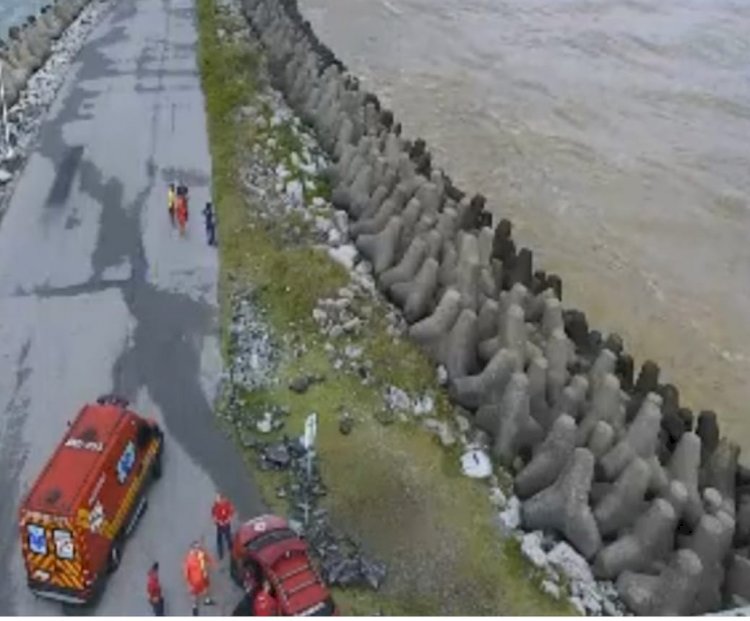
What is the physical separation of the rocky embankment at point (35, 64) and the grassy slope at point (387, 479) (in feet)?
35.3

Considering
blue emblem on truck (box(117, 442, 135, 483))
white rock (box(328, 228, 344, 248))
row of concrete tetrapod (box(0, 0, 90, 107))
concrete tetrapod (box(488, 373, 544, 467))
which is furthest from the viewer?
row of concrete tetrapod (box(0, 0, 90, 107))

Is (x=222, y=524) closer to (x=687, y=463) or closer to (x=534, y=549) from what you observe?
(x=534, y=549)

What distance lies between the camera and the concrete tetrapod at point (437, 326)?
2484 cm

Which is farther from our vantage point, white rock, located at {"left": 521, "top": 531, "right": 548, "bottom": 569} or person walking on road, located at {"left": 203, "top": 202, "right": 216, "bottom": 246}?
person walking on road, located at {"left": 203, "top": 202, "right": 216, "bottom": 246}

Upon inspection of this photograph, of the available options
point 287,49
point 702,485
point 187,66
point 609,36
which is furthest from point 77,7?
point 702,485

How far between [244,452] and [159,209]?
12245mm

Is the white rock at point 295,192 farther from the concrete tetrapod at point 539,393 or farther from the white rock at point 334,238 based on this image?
the concrete tetrapod at point 539,393

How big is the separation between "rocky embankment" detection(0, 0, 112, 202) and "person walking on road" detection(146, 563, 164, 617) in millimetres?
18005

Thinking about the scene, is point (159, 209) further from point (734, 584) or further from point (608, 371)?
point (734, 584)

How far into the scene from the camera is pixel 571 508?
65.6ft

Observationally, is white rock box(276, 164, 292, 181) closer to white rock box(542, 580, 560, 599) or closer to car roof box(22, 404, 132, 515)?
car roof box(22, 404, 132, 515)

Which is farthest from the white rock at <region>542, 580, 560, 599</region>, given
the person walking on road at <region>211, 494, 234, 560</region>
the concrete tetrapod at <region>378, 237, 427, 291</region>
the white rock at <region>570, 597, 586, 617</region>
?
the concrete tetrapod at <region>378, 237, 427, 291</region>

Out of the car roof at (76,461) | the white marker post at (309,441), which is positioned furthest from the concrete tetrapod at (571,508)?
the car roof at (76,461)

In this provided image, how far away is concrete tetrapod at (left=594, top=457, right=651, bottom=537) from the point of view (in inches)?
802
